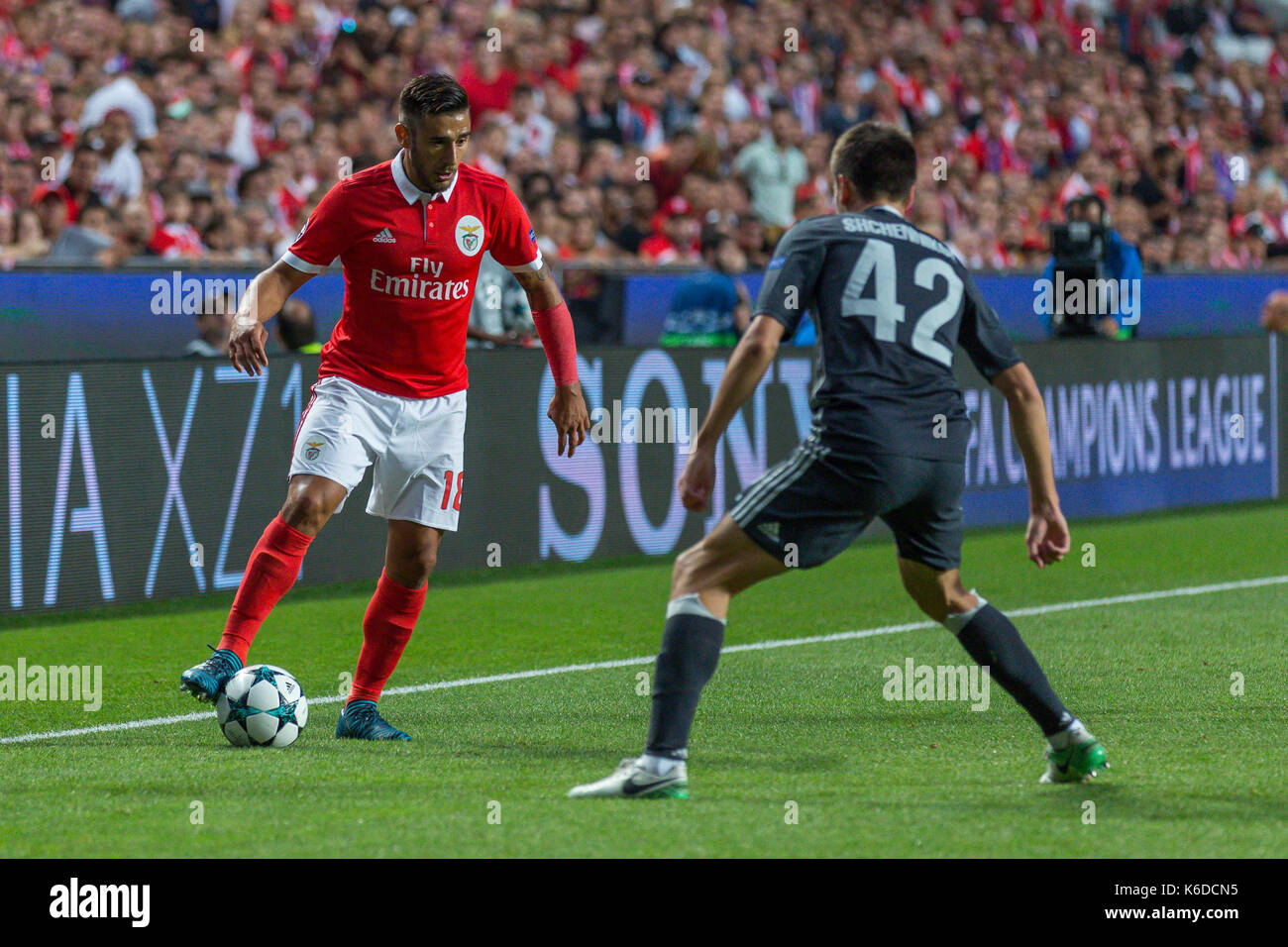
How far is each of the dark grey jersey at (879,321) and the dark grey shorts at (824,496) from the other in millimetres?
45

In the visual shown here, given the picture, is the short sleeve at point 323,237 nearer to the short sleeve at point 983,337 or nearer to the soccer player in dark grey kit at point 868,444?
the soccer player in dark grey kit at point 868,444

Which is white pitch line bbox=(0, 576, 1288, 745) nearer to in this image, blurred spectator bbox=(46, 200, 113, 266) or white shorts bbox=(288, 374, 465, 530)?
white shorts bbox=(288, 374, 465, 530)

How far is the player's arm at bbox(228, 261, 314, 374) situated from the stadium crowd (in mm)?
4842

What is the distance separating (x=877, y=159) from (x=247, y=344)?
6.81ft

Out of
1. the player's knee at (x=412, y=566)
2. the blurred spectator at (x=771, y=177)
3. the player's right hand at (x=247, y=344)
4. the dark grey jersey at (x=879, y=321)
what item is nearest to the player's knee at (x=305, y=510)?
the player's knee at (x=412, y=566)

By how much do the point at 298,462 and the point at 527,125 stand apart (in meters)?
9.07

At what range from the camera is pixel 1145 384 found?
560 inches

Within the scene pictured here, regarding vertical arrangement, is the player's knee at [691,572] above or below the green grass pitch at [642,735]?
above

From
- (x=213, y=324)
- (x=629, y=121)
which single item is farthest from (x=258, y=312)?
(x=629, y=121)

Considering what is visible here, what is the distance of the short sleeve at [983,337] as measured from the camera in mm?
5137

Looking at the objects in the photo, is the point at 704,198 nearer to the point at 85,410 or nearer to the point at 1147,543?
the point at 1147,543

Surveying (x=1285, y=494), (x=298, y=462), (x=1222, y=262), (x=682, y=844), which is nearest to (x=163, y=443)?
(x=298, y=462)

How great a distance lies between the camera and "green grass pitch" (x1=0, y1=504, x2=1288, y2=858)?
4.66 m

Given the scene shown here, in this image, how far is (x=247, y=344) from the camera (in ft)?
19.4
